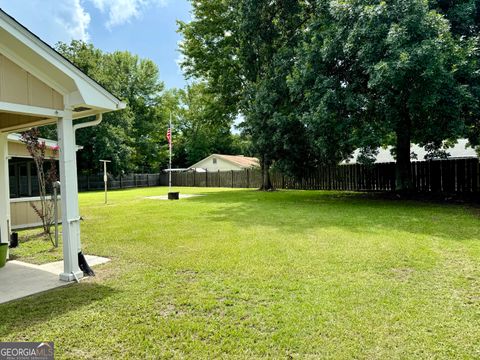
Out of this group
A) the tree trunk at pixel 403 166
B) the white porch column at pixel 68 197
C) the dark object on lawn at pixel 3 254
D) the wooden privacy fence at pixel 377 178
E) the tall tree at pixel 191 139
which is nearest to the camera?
the white porch column at pixel 68 197

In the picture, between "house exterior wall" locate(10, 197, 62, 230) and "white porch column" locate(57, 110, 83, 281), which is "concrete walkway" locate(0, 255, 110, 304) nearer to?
"white porch column" locate(57, 110, 83, 281)

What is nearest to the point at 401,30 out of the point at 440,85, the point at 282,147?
the point at 440,85

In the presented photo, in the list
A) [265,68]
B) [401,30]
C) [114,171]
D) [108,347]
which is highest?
[265,68]

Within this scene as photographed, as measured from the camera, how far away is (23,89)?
3525 mm

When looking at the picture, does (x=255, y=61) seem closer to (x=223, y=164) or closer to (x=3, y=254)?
(x=223, y=164)

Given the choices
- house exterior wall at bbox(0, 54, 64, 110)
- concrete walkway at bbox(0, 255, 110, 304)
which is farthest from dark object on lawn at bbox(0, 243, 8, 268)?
house exterior wall at bbox(0, 54, 64, 110)

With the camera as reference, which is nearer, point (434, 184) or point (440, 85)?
point (440, 85)

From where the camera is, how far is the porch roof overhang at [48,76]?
334 centimetres

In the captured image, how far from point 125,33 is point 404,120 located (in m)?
14.8

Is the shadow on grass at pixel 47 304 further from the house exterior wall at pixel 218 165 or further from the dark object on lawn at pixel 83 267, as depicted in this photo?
the house exterior wall at pixel 218 165

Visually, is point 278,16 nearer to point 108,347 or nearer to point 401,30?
point 401,30

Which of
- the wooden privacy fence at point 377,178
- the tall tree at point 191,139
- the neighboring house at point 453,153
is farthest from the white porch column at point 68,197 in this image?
the tall tree at point 191,139

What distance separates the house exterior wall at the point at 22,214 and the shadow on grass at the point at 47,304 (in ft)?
18.0

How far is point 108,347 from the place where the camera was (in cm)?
242
